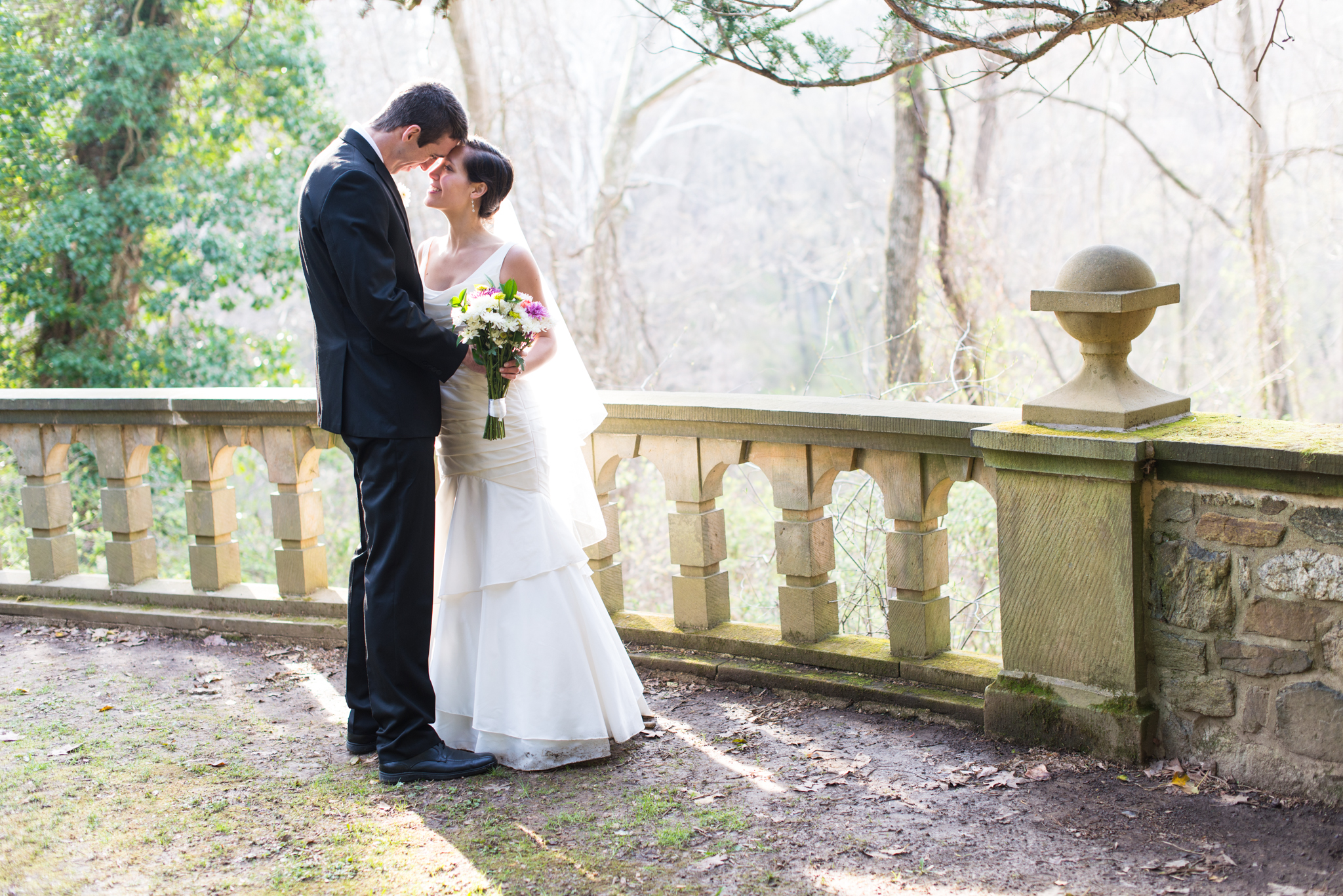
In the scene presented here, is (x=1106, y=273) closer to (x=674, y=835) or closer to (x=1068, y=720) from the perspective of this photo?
(x=1068, y=720)

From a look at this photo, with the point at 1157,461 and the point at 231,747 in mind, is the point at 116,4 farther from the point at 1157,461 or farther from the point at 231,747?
the point at 1157,461

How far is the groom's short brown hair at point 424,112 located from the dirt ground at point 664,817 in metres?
1.96

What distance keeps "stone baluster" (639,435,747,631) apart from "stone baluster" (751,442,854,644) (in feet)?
0.58

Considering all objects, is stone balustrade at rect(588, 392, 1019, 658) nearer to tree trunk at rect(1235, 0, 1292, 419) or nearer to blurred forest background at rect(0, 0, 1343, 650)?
blurred forest background at rect(0, 0, 1343, 650)

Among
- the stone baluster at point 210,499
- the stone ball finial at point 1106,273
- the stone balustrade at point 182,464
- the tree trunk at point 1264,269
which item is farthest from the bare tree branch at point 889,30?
the tree trunk at point 1264,269

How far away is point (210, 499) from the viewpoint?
4797 mm

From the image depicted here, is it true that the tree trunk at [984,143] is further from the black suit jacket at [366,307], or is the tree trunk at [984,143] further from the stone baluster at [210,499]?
the black suit jacket at [366,307]

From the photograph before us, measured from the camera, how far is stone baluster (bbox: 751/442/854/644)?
12.6 feet

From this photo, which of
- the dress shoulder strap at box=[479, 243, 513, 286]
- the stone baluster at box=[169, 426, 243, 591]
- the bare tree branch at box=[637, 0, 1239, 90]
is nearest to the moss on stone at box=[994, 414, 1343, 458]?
the bare tree branch at box=[637, 0, 1239, 90]

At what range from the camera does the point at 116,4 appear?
10.5 m

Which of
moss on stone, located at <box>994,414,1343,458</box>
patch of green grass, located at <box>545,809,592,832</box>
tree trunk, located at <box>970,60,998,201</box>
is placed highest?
tree trunk, located at <box>970,60,998,201</box>

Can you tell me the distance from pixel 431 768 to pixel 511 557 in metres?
0.67

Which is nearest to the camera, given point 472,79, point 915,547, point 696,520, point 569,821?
point 569,821

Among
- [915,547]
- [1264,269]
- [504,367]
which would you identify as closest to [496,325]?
[504,367]
